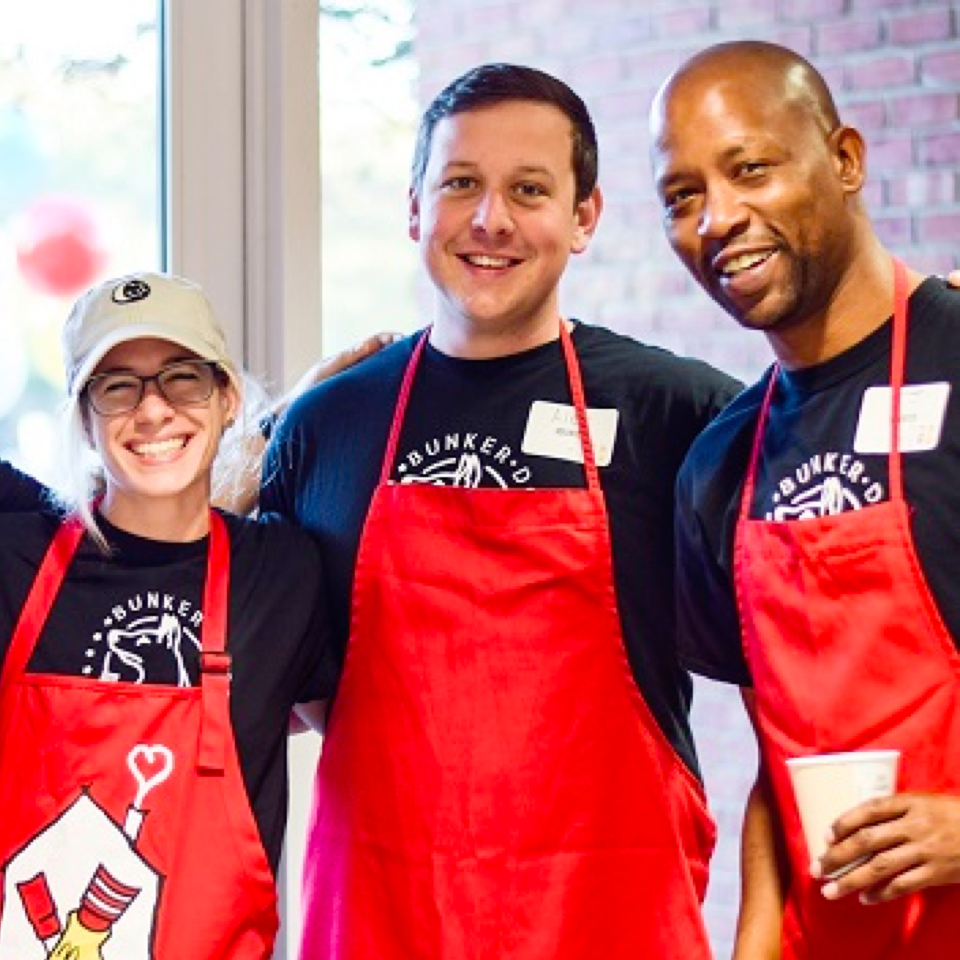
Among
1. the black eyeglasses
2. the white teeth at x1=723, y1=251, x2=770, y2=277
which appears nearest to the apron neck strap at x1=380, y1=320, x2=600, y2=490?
the black eyeglasses

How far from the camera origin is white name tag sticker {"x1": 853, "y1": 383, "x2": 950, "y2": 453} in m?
1.80

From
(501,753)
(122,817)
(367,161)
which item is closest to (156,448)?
(122,817)

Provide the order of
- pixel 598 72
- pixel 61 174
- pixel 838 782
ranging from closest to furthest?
pixel 838 782 < pixel 61 174 < pixel 598 72

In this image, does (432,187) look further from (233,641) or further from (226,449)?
(233,641)

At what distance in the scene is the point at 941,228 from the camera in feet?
11.5

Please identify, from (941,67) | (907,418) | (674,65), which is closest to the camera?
(907,418)

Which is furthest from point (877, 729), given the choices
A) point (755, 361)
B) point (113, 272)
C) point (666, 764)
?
point (755, 361)

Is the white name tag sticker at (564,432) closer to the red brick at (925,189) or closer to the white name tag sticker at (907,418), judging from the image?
the white name tag sticker at (907,418)

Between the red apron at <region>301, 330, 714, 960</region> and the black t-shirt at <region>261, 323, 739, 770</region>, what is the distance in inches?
1.0

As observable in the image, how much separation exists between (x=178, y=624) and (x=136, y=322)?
1.10 ft

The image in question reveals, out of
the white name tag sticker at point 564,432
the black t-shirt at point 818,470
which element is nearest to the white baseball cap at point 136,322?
the white name tag sticker at point 564,432

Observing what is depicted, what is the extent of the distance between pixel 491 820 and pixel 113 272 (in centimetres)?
106

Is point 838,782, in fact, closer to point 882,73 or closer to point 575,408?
point 575,408

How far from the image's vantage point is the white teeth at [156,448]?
207 centimetres
